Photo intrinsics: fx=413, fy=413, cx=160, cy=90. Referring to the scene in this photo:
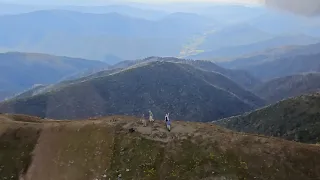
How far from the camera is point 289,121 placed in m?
156

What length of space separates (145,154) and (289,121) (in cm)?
11649

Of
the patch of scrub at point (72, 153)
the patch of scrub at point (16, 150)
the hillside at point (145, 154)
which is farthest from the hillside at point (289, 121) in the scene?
the patch of scrub at point (16, 150)

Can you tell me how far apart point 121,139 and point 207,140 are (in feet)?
36.5

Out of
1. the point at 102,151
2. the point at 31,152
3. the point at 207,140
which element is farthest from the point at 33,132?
the point at 207,140

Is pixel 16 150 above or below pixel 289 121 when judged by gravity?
above

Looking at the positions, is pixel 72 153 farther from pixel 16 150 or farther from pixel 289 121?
pixel 289 121

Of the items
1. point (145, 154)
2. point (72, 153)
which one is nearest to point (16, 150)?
point (72, 153)

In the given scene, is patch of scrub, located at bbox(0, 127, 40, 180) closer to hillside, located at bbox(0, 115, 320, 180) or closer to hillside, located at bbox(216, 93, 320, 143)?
hillside, located at bbox(0, 115, 320, 180)

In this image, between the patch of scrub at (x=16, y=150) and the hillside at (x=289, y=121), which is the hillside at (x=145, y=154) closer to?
the patch of scrub at (x=16, y=150)

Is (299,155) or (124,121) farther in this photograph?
(124,121)

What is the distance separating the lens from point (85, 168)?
49.8 metres

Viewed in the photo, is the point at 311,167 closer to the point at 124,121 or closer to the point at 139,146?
the point at 139,146

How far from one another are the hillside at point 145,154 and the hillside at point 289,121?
8049 centimetres

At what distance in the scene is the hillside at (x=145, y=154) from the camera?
47906 mm
